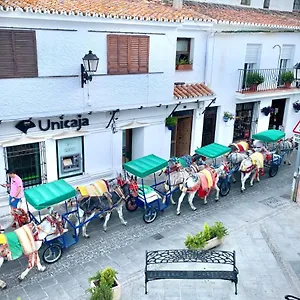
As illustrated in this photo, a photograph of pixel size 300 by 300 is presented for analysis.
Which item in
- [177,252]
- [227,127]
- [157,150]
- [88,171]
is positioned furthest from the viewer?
[227,127]

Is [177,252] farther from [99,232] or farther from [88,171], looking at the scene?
[88,171]

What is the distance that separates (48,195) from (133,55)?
571 cm

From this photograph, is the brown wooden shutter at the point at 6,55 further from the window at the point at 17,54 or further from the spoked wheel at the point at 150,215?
the spoked wheel at the point at 150,215

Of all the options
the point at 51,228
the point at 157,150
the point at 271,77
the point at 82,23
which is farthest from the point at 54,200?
the point at 271,77

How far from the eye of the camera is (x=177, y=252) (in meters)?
8.90

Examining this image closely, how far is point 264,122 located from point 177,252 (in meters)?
12.3

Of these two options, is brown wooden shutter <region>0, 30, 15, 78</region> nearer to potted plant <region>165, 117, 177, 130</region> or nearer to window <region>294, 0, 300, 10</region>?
potted plant <region>165, 117, 177, 130</region>

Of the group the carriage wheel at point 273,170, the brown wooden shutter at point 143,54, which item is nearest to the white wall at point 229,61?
the carriage wheel at point 273,170

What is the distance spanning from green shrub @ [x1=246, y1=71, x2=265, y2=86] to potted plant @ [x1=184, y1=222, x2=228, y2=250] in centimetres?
896

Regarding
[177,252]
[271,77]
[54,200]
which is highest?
[271,77]

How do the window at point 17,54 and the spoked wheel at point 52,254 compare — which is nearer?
the spoked wheel at point 52,254

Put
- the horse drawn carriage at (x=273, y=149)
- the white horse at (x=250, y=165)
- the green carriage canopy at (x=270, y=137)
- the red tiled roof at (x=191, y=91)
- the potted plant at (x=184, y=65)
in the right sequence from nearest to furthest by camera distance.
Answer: the white horse at (x=250, y=165) → the red tiled roof at (x=191, y=91) → the potted plant at (x=184, y=65) → the horse drawn carriage at (x=273, y=149) → the green carriage canopy at (x=270, y=137)

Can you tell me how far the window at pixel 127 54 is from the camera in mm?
Result: 12086

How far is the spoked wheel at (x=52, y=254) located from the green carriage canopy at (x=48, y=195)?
1240mm
